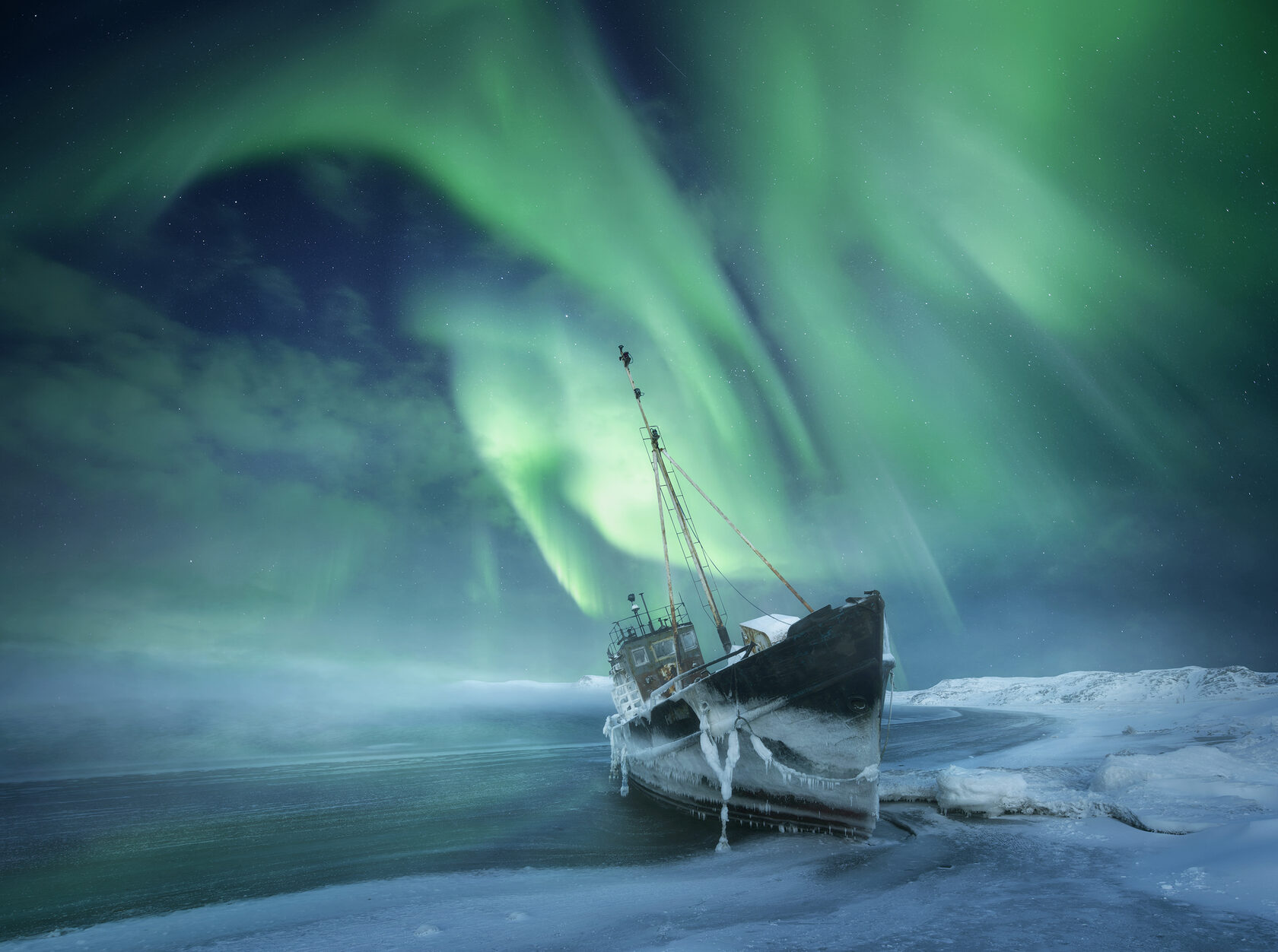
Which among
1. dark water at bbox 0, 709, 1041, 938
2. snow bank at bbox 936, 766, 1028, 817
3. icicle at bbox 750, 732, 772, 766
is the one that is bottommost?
dark water at bbox 0, 709, 1041, 938

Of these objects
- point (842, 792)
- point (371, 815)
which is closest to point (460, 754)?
point (371, 815)

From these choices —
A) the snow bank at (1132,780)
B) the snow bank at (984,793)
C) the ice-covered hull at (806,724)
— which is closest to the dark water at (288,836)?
the ice-covered hull at (806,724)

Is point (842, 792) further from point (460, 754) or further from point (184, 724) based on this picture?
point (184, 724)

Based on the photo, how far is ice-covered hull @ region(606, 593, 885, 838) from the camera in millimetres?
16188

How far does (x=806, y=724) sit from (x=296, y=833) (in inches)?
910

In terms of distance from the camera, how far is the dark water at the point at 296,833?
15.8m

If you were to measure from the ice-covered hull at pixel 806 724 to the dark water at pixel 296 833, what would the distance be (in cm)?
212

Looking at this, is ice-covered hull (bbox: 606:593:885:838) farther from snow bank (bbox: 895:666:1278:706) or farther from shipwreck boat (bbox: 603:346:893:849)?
snow bank (bbox: 895:666:1278:706)

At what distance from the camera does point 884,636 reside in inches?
659

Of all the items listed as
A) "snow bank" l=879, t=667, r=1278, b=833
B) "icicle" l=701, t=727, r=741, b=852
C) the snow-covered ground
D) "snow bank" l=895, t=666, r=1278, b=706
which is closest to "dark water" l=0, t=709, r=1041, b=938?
"icicle" l=701, t=727, r=741, b=852

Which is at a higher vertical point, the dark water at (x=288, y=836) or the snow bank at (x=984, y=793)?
the snow bank at (x=984, y=793)

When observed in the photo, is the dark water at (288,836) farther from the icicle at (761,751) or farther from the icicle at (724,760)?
the icicle at (761,751)

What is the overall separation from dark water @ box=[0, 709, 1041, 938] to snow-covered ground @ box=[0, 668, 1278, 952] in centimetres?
205

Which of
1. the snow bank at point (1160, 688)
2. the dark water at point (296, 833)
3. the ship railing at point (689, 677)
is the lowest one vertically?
the snow bank at point (1160, 688)
